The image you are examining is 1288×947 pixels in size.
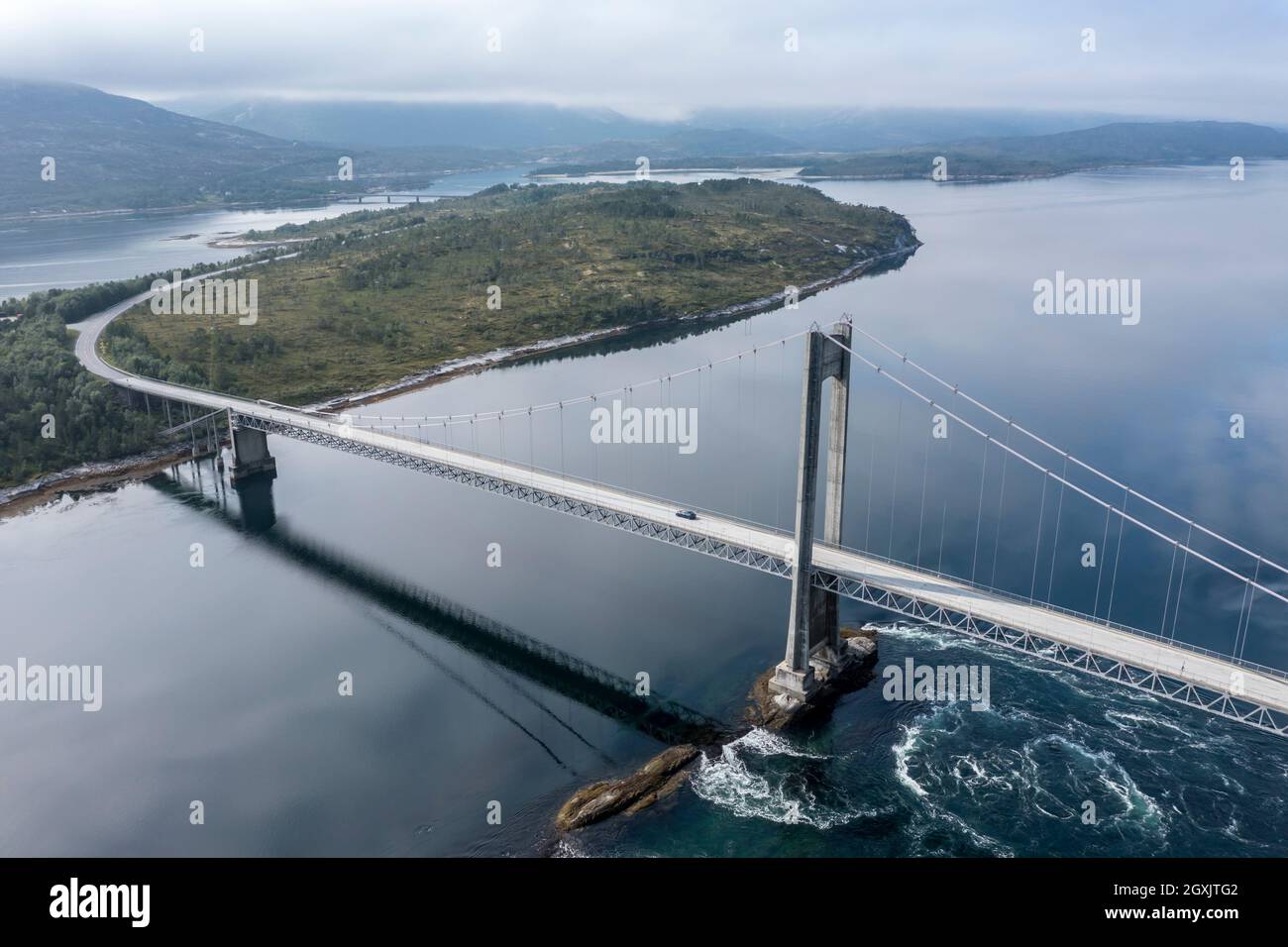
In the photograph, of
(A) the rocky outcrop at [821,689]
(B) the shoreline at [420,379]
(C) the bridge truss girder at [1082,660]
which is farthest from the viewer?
(B) the shoreline at [420,379]

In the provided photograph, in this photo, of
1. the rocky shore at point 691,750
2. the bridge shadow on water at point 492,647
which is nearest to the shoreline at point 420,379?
the bridge shadow on water at point 492,647

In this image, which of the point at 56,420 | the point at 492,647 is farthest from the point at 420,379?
the point at 492,647

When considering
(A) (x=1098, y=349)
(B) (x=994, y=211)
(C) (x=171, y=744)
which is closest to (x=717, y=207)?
(B) (x=994, y=211)

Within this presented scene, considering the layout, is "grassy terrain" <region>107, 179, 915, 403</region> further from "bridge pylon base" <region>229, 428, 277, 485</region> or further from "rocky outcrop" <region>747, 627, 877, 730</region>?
"rocky outcrop" <region>747, 627, 877, 730</region>

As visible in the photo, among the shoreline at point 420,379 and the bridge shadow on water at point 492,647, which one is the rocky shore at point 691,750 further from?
the shoreline at point 420,379

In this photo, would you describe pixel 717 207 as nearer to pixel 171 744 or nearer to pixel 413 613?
pixel 413 613

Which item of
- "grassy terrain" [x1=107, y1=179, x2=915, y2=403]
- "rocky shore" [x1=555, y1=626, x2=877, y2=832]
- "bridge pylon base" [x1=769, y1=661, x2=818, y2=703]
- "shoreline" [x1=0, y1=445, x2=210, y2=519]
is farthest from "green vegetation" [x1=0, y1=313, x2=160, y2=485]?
"bridge pylon base" [x1=769, y1=661, x2=818, y2=703]
